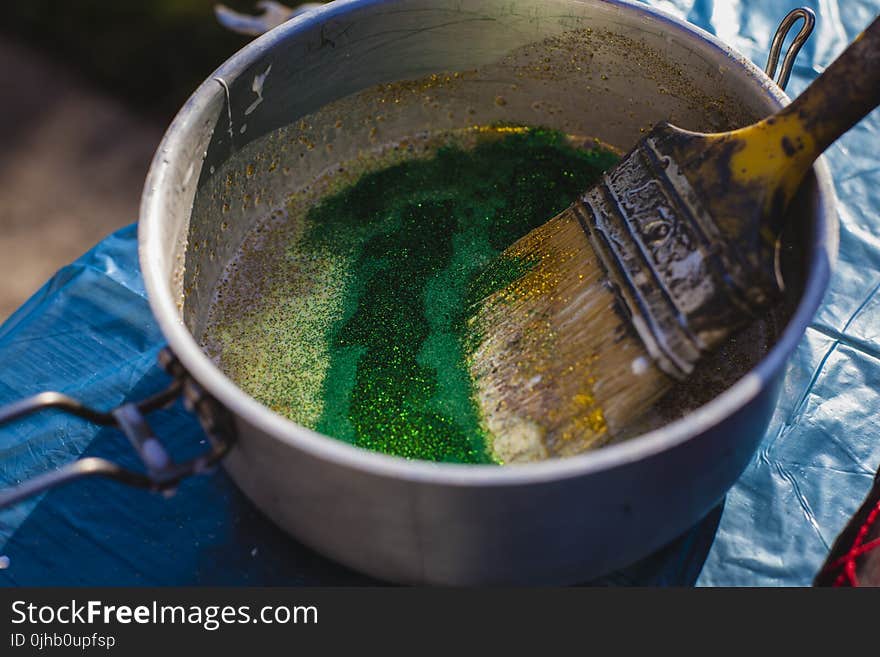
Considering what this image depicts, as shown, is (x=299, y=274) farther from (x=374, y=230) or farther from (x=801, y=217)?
(x=801, y=217)

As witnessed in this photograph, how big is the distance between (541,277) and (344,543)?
15.4 inches

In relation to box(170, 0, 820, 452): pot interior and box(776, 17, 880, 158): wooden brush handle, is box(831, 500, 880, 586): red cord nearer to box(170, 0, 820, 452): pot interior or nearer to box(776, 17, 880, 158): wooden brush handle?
box(170, 0, 820, 452): pot interior

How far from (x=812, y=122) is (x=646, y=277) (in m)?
0.20

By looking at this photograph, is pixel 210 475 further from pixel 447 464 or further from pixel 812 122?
pixel 812 122

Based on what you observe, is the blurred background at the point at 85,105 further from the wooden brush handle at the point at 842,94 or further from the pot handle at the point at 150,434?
the wooden brush handle at the point at 842,94

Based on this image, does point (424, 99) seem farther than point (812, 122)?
Yes

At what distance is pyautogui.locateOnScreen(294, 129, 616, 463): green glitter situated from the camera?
2.98 feet

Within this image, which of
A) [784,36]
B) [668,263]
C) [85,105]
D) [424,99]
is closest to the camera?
[668,263]

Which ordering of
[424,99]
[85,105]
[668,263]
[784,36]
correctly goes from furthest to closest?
1. [85,105]
2. [424,99]
3. [784,36]
4. [668,263]

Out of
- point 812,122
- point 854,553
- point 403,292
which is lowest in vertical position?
point 854,553

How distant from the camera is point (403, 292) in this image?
40.8 inches

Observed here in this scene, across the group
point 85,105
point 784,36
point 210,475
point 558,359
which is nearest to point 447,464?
point 558,359

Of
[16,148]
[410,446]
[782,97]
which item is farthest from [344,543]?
[16,148]

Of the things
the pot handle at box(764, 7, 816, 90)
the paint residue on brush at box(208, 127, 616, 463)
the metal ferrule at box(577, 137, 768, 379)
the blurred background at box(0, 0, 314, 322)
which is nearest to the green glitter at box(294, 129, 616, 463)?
the paint residue on brush at box(208, 127, 616, 463)
